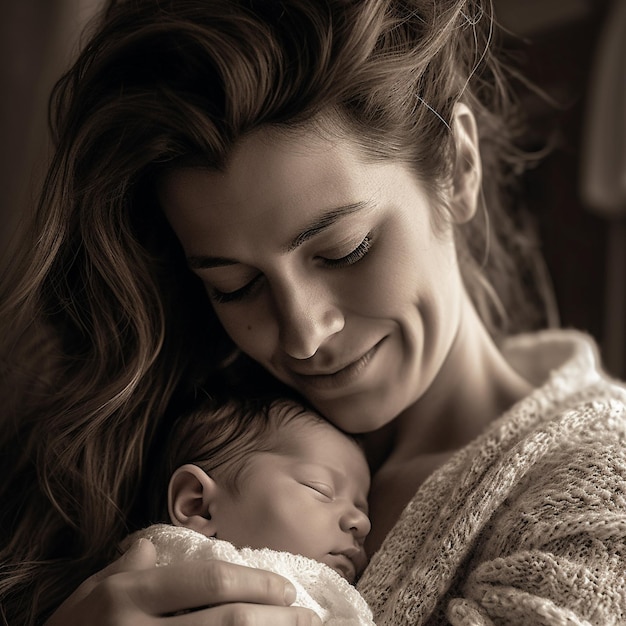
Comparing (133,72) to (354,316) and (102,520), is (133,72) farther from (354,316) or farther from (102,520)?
(102,520)

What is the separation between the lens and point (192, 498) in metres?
1.17

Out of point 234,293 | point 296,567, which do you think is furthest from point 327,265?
point 296,567

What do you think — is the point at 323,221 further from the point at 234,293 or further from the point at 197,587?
the point at 197,587

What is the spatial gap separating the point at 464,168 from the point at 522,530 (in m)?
0.57

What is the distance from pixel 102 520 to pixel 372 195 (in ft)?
2.20

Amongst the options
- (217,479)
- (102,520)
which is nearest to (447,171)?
(217,479)

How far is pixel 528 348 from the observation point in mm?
1674

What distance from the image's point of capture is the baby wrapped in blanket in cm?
107

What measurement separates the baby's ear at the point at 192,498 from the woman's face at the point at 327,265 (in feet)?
0.69

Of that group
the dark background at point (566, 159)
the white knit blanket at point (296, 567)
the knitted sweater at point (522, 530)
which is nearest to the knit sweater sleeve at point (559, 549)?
the knitted sweater at point (522, 530)

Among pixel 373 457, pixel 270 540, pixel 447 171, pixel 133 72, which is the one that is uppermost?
pixel 133 72

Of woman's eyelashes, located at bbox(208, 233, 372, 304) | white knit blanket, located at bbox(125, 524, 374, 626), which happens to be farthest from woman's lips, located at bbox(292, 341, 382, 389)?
white knit blanket, located at bbox(125, 524, 374, 626)

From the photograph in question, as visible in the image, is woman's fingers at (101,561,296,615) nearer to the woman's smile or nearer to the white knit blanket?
the white knit blanket

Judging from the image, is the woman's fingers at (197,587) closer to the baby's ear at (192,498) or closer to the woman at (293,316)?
the woman at (293,316)
